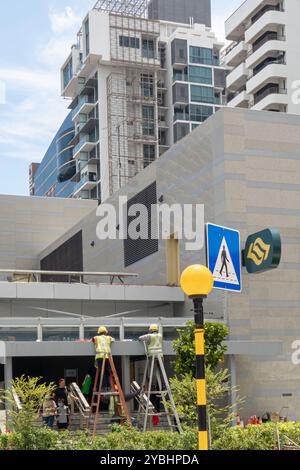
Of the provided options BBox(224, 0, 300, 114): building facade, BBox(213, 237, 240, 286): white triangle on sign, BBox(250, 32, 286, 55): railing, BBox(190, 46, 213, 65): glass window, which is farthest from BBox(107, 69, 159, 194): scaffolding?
BBox(213, 237, 240, 286): white triangle on sign

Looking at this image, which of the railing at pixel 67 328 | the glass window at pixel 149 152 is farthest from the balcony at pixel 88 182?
the railing at pixel 67 328

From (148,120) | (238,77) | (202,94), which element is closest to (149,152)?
(148,120)

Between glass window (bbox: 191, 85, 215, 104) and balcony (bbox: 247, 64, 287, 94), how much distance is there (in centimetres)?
2124

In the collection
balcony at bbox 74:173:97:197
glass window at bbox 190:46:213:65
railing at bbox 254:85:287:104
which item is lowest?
balcony at bbox 74:173:97:197

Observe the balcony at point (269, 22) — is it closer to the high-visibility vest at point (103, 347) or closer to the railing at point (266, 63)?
the railing at point (266, 63)

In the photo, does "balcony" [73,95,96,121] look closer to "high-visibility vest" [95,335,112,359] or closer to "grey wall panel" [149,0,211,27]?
"grey wall panel" [149,0,211,27]

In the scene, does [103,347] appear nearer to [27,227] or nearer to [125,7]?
[27,227]

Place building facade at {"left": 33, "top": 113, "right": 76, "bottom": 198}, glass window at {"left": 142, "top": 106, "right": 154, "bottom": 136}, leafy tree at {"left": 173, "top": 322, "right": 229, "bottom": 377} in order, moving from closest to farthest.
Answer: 1. leafy tree at {"left": 173, "top": 322, "right": 229, "bottom": 377}
2. glass window at {"left": 142, "top": 106, "right": 154, "bottom": 136}
3. building facade at {"left": 33, "top": 113, "right": 76, "bottom": 198}

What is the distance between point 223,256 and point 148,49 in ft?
239

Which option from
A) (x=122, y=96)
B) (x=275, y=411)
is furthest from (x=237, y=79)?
(x=275, y=411)

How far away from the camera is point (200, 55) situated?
107m

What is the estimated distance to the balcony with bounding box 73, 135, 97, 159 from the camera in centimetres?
9825

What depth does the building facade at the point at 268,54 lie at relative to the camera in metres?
83.2
